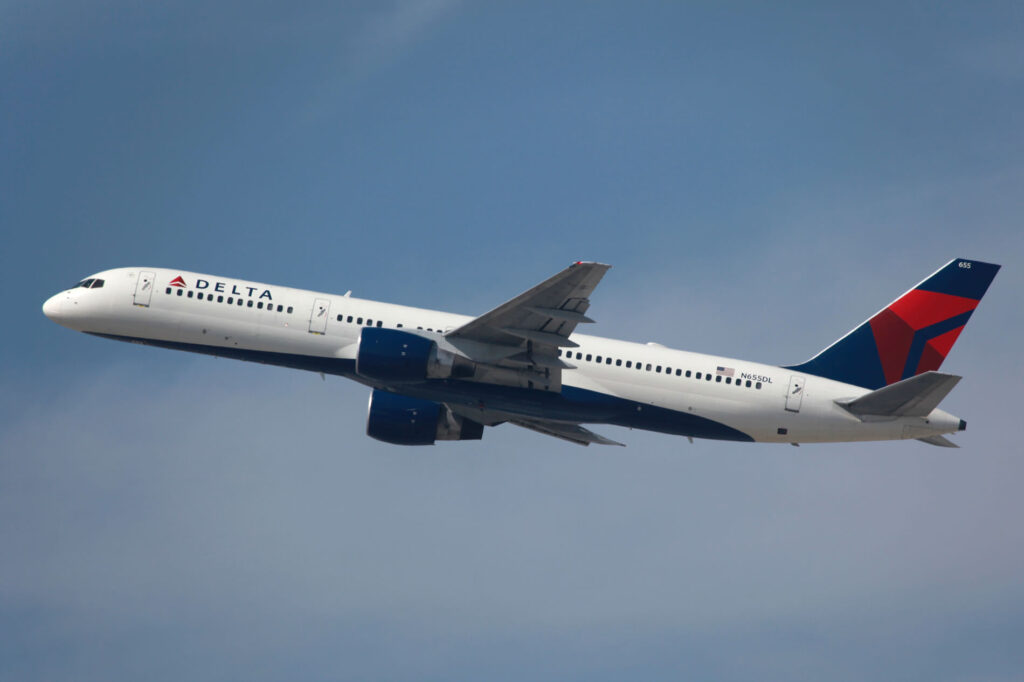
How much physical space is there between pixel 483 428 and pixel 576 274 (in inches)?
520

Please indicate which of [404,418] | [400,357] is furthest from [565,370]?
[404,418]

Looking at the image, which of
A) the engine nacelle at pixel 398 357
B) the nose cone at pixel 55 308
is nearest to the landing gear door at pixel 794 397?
the engine nacelle at pixel 398 357

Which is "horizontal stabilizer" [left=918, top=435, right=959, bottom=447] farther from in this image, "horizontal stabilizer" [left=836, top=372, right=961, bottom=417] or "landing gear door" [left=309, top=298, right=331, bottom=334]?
"landing gear door" [left=309, top=298, right=331, bottom=334]

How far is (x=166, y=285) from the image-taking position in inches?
2010

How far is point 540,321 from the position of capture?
47.0 m

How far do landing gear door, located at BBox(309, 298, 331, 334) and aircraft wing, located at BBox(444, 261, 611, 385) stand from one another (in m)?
5.39

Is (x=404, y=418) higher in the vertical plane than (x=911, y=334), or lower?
lower

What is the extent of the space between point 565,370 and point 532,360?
200 cm

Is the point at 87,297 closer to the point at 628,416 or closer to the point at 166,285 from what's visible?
the point at 166,285

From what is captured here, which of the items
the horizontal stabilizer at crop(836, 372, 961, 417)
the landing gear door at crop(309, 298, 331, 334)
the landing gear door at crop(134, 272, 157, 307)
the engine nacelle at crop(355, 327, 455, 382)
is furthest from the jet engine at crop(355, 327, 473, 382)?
the horizontal stabilizer at crop(836, 372, 961, 417)

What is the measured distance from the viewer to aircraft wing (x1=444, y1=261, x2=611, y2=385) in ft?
146

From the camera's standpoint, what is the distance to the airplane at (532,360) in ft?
158

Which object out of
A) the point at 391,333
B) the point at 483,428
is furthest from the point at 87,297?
the point at 483,428

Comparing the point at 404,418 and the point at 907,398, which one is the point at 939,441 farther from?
the point at 404,418
